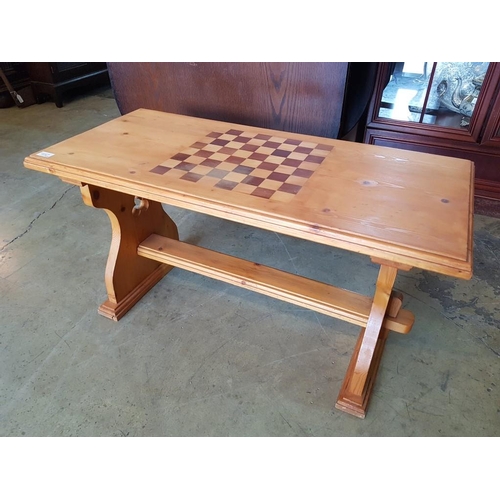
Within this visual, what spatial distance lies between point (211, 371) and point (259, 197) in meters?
0.63

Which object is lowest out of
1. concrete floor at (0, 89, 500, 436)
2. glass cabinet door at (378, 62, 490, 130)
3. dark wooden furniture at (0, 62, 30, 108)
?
concrete floor at (0, 89, 500, 436)

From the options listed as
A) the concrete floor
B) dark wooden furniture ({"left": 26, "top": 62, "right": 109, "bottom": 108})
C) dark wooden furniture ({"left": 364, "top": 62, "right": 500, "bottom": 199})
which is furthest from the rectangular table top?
dark wooden furniture ({"left": 26, "top": 62, "right": 109, "bottom": 108})

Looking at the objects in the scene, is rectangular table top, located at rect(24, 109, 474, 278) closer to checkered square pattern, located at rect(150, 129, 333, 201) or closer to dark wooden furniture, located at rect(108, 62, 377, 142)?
Result: checkered square pattern, located at rect(150, 129, 333, 201)

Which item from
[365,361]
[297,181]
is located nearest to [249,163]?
[297,181]

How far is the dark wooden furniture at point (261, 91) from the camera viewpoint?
71.1 inches

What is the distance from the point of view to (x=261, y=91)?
1.94m

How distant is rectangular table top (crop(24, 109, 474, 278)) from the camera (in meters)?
0.94

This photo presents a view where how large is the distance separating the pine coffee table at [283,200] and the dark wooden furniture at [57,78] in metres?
2.56

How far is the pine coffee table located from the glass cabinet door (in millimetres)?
977

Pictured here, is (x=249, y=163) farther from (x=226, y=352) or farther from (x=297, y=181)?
(x=226, y=352)

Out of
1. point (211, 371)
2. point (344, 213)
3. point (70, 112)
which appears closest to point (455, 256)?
point (344, 213)

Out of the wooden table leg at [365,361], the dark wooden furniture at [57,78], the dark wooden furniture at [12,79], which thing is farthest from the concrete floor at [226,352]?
the dark wooden furniture at [12,79]

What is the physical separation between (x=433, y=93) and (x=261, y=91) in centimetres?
92

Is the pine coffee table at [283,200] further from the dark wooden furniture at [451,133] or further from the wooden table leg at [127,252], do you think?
the dark wooden furniture at [451,133]
